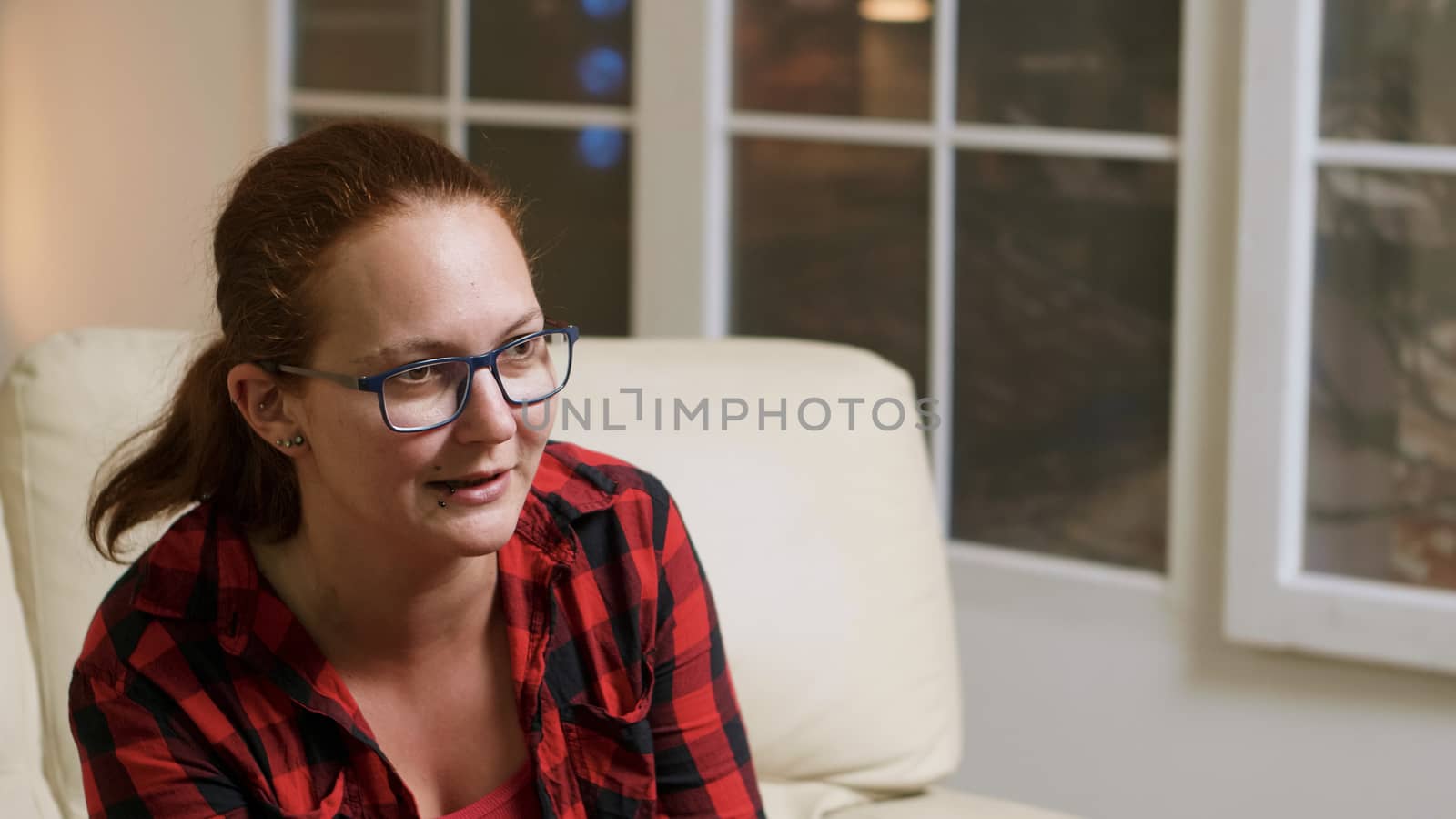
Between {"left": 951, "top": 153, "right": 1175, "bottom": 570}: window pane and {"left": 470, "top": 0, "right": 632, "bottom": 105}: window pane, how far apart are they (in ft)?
2.09

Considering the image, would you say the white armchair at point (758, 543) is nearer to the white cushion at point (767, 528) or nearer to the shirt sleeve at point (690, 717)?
the white cushion at point (767, 528)

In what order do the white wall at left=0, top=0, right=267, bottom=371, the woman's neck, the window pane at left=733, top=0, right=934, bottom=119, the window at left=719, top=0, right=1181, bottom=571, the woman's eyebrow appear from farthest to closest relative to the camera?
the white wall at left=0, top=0, right=267, bottom=371, the window pane at left=733, top=0, right=934, bottom=119, the window at left=719, top=0, right=1181, bottom=571, the woman's neck, the woman's eyebrow

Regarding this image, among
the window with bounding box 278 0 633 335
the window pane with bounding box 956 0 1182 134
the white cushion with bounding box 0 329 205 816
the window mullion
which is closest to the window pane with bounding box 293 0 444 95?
the window with bounding box 278 0 633 335

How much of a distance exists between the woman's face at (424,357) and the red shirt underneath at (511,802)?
23cm

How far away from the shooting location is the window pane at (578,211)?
2.59 metres

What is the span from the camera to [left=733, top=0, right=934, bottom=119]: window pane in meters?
2.29

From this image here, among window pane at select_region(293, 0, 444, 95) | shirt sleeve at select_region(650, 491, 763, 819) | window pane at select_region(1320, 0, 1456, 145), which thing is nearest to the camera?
shirt sleeve at select_region(650, 491, 763, 819)

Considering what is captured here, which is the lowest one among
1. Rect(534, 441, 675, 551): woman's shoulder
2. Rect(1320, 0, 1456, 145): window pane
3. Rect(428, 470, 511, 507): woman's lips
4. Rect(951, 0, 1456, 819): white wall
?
Rect(951, 0, 1456, 819): white wall

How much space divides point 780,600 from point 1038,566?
848 millimetres

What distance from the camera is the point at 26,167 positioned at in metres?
3.26

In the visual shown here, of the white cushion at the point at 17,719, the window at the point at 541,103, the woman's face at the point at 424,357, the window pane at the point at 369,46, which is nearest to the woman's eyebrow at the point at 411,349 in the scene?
the woman's face at the point at 424,357

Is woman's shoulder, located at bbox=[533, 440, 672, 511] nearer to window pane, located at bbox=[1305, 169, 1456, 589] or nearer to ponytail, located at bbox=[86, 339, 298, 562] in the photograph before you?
ponytail, located at bbox=[86, 339, 298, 562]

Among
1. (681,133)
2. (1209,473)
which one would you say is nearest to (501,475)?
(1209,473)

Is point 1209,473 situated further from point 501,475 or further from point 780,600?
point 501,475
